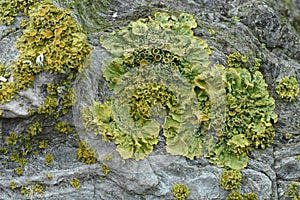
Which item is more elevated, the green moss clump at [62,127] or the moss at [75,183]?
the green moss clump at [62,127]

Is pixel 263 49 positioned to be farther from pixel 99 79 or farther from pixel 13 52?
pixel 13 52

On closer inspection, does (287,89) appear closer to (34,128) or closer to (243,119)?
(243,119)

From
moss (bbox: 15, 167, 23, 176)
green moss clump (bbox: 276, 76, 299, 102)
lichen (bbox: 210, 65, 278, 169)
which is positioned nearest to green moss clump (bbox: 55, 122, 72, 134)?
moss (bbox: 15, 167, 23, 176)

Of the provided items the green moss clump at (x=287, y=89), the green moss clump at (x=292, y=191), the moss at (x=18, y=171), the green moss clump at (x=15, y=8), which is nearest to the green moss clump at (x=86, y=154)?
the moss at (x=18, y=171)

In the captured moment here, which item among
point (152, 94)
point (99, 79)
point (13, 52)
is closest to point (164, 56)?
point (152, 94)

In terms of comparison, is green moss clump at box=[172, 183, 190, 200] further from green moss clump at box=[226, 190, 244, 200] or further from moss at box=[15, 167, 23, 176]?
moss at box=[15, 167, 23, 176]

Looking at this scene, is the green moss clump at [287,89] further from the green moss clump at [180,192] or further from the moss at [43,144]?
the moss at [43,144]

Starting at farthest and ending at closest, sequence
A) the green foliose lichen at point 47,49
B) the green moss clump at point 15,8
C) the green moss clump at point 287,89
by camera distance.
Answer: the green moss clump at point 287,89, the green moss clump at point 15,8, the green foliose lichen at point 47,49
